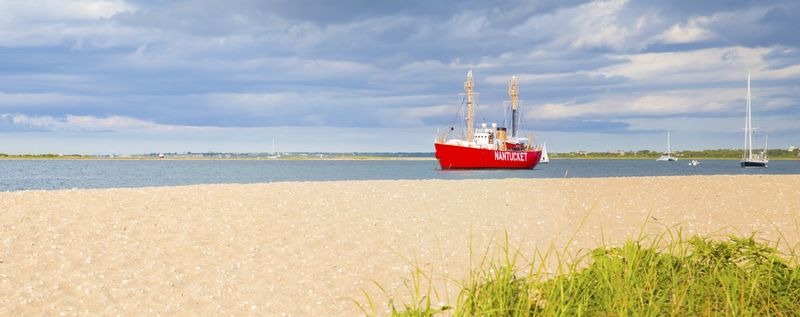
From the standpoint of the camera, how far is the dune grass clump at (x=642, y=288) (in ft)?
13.3

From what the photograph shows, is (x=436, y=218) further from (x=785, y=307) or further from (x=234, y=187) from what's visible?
(x=785, y=307)

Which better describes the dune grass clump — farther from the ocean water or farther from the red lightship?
the red lightship

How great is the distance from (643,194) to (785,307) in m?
18.9

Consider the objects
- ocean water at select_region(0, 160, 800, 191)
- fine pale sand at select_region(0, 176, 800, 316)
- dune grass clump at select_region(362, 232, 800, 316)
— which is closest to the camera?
dune grass clump at select_region(362, 232, 800, 316)

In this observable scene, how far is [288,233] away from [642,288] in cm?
1113

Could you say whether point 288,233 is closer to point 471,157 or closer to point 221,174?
point 471,157

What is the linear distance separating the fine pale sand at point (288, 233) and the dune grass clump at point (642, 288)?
1.51 feet

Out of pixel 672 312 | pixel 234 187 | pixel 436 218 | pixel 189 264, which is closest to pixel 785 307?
pixel 672 312

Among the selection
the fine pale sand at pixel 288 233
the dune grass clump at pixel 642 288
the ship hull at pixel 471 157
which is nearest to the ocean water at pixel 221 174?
the ship hull at pixel 471 157

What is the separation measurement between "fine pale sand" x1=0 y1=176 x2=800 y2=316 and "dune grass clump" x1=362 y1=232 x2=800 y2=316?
0.46m

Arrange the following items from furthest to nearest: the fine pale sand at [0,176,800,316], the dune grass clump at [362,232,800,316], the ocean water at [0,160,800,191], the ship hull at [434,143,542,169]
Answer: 1. the ship hull at [434,143,542,169]
2. the ocean water at [0,160,800,191]
3. the fine pale sand at [0,176,800,316]
4. the dune grass clump at [362,232,800,316]

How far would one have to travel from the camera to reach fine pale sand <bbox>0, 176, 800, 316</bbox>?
10.1 meters

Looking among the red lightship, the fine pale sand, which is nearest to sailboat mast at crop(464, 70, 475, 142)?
the red lightship

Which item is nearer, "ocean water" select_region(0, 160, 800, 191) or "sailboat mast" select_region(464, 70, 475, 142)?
"ocean water" select_region(0, 160, 800, 191)
